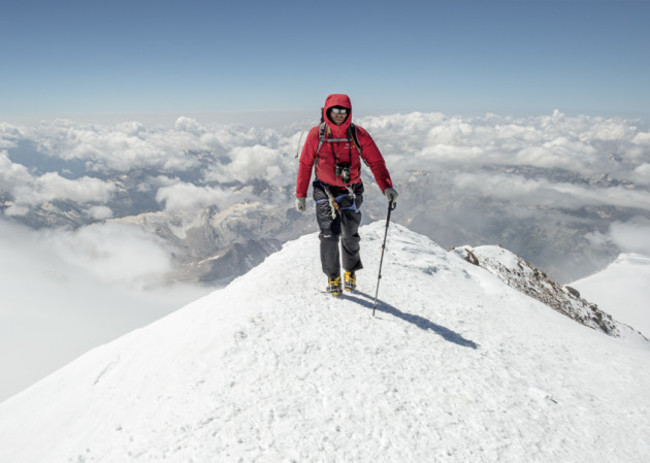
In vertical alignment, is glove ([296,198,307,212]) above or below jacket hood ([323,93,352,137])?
below

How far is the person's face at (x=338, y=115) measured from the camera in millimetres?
7254

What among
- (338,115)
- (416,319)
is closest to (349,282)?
(416,319)

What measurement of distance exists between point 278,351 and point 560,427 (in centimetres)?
422

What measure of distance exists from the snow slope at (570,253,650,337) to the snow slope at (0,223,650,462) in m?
93.0

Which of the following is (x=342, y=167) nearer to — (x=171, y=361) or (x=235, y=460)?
(x=171, y=361)

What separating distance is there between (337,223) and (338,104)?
2.82 m

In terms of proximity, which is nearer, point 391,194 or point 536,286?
point 391,194

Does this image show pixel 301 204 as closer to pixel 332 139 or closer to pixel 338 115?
pixel 332 139

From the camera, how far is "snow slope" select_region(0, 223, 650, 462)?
3.78 metres

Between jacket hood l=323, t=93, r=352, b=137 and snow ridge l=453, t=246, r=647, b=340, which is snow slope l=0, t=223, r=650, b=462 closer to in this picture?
jacket hood l=323, t=93, r=352, b=137

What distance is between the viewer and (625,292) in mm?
99188

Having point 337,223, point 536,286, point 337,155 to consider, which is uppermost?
point 337,155

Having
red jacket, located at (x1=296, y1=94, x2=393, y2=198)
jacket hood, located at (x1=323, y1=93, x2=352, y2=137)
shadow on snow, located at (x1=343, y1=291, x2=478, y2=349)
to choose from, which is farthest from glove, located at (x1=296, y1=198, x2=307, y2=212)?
shadow on snow, located at (x1=343, y1=291, x2=478, y2=349)

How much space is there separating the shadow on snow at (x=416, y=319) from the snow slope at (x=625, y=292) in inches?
3677
